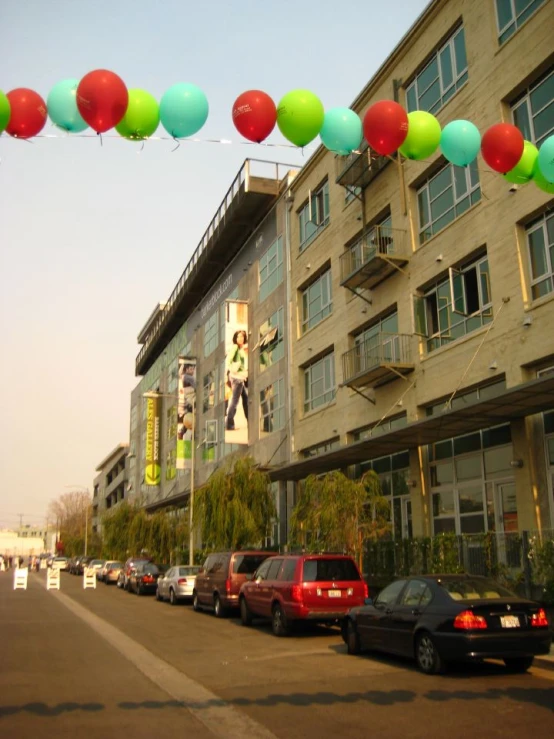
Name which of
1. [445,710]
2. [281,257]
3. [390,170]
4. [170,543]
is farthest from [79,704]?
[170,543]

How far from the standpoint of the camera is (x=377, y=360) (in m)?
26.0

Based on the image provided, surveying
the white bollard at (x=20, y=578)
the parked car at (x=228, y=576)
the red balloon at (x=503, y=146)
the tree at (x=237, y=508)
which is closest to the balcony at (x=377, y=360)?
the tree at (x=237, y=508)

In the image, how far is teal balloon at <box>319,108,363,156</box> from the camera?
1062 cm

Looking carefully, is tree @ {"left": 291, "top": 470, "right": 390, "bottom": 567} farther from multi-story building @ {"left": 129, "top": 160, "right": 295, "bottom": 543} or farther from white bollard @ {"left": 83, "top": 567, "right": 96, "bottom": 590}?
white bollard @ {"left": 83, "top": 567, "right": 96, "bottom": 590}

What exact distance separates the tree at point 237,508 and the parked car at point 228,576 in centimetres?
639

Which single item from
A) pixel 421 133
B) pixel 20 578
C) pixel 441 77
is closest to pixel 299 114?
pixel 421 133

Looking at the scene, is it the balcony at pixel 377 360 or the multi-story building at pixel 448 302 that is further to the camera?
the balcony at pixel 377 360

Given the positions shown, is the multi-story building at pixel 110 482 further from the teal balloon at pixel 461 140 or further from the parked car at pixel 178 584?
the teal balloon at pixel 461 140

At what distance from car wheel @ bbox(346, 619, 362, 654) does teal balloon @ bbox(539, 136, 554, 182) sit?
7966mm

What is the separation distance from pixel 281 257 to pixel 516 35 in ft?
59.2

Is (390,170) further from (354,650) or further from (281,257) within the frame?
(354,650)

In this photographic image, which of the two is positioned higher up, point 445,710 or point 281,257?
point 281,257

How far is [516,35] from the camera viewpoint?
19.8 m

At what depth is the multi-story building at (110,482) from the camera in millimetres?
96506
